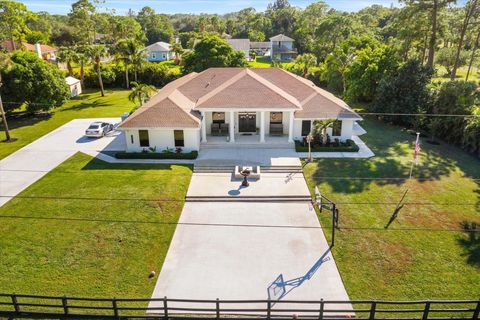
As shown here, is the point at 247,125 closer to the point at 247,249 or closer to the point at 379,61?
the point at 247,249

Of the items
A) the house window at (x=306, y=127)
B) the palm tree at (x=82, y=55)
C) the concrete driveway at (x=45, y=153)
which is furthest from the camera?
the palm tree at (x=82, y=55)

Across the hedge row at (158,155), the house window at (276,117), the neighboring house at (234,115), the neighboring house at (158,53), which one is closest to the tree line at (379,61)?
the neighboring house at (234,115)

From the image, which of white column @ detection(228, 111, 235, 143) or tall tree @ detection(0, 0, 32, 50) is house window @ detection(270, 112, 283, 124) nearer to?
white column @ detection(228, 111, 235, 143)

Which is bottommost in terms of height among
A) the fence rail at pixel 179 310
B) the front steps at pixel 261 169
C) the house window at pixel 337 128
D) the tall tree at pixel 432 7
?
the fence rail at pixel 179 310

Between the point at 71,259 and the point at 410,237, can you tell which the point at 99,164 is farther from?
the point at 410,237

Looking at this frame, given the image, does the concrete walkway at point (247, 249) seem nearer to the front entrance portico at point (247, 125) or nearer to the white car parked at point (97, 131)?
the front entrance portico at point (247, 125)
